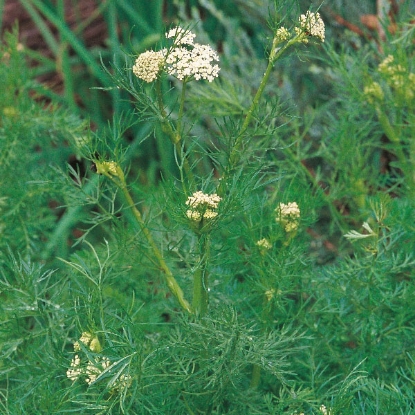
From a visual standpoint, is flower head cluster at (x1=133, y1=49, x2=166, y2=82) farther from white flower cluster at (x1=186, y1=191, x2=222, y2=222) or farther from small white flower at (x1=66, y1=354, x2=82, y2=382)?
small white flower at (x1=66, y1=354, x2=82, y2=382)

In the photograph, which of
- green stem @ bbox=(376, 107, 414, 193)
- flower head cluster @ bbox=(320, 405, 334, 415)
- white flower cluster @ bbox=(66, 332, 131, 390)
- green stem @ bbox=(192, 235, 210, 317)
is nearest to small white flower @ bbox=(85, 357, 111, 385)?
white flower cluster @ bbox=(66, 332, 131, 390)

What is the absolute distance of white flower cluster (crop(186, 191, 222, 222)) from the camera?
744mm

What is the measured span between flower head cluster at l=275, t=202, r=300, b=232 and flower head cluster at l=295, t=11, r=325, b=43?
20 centimetres

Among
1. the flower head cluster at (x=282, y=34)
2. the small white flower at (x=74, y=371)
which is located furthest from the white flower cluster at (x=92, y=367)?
the flower head cluster at (x=282, y=34)

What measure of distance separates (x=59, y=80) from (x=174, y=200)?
1617mm

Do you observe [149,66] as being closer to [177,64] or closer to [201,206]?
[177,64]

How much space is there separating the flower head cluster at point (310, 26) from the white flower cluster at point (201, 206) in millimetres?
185

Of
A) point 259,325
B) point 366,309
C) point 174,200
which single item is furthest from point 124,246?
point 366,309

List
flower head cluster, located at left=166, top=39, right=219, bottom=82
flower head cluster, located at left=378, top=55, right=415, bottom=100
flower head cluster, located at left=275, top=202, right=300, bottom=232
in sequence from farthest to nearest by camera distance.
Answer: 1. flower head cluster, located at left=378, top=55, right=415, bottom=100
2. flower head cluster, located at left=275, top=202, right=300, bottom=232
3. flower head cluster, located at left=166, top=39, right=219, bottom=82

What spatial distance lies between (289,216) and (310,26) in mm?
231

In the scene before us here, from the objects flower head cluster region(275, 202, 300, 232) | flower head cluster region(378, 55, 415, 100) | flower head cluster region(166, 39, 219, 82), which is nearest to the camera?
flower head cluster region(166, 39, 219, 82)

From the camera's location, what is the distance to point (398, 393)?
81cm

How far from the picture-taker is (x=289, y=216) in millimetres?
884

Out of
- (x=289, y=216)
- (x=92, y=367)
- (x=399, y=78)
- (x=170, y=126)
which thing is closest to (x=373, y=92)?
(x=399, y=78)
